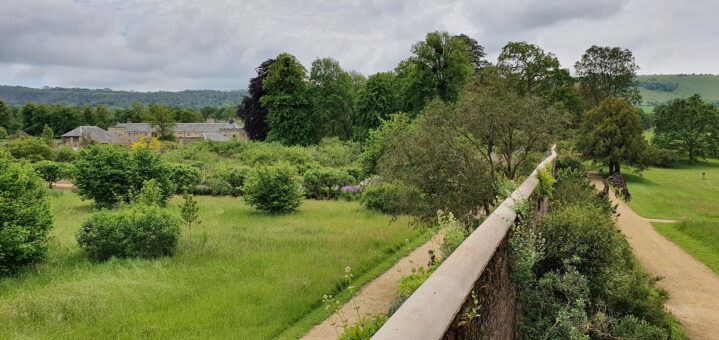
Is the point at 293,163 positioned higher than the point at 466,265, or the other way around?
the point at 466,265

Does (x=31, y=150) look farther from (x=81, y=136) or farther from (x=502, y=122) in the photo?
(x=502, y=122)

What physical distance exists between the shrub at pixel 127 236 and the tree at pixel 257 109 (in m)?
38.9

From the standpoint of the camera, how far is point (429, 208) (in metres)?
9.62

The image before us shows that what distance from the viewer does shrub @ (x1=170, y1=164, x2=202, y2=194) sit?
28328 mm

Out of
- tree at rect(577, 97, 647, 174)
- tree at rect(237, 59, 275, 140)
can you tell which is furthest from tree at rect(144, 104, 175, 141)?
tree at rect(577, 97, 647, 174)

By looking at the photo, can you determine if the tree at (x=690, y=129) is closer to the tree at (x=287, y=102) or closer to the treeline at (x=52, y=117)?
the tree at (x=287, y=102)

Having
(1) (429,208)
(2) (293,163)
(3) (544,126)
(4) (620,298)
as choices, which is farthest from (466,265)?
(2) (293,163)

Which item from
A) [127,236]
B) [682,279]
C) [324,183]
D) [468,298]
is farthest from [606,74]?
[468,298]

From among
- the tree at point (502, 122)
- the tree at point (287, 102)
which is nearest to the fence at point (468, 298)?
the tree at point (502, 122)

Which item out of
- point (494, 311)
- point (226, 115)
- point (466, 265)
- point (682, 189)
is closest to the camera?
point (466, 265)

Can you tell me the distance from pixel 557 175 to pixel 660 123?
145 feet

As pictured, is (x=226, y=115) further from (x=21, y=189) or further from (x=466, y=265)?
(x=466, y=265)

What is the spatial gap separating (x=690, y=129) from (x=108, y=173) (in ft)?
175

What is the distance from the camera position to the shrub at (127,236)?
12617mm
